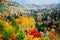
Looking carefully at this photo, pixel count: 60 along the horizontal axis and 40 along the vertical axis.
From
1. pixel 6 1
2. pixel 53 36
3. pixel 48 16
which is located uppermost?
pixel 6 1

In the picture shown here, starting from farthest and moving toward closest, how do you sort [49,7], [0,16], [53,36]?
1. [49,7]
2. [53,36]
3. [0,16]

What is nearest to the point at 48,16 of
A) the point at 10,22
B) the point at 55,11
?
the point at 55,11

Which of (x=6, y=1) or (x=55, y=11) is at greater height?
(x=6, y=1)

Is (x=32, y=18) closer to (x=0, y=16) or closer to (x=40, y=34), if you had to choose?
(x=40, y=34)

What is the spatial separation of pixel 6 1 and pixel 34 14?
1.21m

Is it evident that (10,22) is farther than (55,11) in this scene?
No

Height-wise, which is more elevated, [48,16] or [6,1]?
[6,1]

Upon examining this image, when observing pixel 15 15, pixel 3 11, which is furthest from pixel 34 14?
pixel 3 11

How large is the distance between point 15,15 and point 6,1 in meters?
0.80

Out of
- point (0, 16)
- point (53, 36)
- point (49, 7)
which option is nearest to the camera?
point (0, 16)

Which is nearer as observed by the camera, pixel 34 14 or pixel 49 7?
pixel 34 14

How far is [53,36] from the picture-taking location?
278 inches

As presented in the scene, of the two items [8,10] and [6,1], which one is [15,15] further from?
[6,1]

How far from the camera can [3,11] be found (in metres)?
6.80
